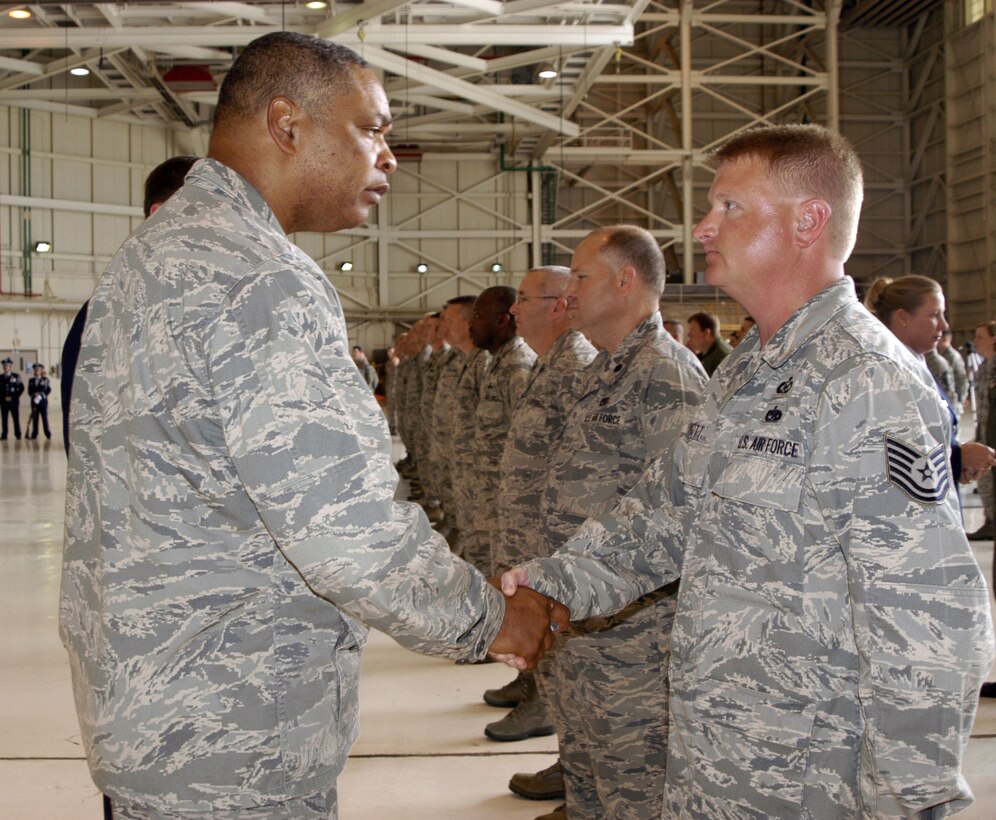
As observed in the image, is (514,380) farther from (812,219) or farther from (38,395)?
(38,395)

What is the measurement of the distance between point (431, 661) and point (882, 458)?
4262mm

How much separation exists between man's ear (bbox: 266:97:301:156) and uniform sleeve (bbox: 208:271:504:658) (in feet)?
1.15

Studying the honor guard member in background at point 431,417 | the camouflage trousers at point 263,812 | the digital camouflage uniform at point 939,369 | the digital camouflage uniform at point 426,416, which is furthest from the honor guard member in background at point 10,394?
the camouflage trousers at point 263,812

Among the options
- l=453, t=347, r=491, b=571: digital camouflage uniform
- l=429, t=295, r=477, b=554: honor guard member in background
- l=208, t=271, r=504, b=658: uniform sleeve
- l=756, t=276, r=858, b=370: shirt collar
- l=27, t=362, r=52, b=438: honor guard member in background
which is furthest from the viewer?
l=27, t=362, r=52, b=438: honor guard member in background

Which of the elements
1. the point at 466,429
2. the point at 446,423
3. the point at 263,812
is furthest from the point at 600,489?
the point at 446,423

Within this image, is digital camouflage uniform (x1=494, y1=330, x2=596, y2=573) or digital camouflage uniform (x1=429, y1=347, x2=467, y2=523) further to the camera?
digital camouflage uniform (x1=429, y1=347, x2=467, y2=523)

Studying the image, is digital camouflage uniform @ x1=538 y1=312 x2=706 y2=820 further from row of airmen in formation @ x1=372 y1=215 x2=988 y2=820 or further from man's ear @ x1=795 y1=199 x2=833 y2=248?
man's ear @ x1=795 y1=199 x2=833 y2=248

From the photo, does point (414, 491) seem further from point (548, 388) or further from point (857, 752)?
point (857, 752)

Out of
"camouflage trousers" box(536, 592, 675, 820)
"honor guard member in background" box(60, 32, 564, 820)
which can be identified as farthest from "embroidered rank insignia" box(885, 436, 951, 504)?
"camouflage trousers" box(536, 592, 675, 820)

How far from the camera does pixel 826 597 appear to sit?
1859 mm

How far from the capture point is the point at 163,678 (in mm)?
1722

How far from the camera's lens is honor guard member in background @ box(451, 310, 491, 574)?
649cm

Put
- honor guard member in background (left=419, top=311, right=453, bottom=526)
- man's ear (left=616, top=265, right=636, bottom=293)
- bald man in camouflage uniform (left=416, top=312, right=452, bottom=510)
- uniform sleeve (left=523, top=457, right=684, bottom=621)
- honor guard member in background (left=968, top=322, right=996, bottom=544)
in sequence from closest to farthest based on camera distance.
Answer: uniform sleeve (left=523, top=457, right=684, bottom=621)
man's ear (left=616, top=265, right=636, bottom=293)
honor guard member in background (left=968, top=322, right=996, bottom=544)
honor guard member in background (left=419, top=311, right=453, bottom=526)
bald man in camouflage uniform (left=416, top=312, right=452, bottom=510)

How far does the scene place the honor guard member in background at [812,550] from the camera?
67.9 inches
